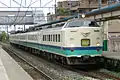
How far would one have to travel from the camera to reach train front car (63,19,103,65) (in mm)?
16375

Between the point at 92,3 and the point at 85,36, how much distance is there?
4511 cm

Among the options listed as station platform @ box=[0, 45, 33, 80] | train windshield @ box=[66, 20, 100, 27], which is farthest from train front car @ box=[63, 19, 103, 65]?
station platform @ box=[0, 45, 33, 80]

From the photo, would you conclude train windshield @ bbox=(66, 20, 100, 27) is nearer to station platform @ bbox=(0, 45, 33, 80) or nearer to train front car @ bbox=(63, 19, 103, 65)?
train front car @ bbox=(63, 19, 103, 65)

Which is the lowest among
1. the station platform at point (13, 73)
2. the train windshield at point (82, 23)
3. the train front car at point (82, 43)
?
the station platform at point (13, 73)

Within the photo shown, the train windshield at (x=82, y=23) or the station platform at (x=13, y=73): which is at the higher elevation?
the train windshield at (x=82, y=23)

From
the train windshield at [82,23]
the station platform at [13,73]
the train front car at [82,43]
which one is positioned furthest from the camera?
the train windshield at [82,23]

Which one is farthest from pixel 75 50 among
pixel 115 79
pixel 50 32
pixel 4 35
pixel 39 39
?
pixel 4 35

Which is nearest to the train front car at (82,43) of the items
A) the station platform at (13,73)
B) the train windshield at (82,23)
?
the train windshield at (82,23)

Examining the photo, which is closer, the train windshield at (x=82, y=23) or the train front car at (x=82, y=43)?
the train front car at (x=82, y=43)

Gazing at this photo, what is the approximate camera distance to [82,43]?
16500mm

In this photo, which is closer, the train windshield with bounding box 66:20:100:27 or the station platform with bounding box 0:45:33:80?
the station platform with bounding box 0:45:33:80

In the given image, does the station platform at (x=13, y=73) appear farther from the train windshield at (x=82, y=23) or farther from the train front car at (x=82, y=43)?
the train windshield at (x=82, y=23)

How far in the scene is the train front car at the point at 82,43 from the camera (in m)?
16.4

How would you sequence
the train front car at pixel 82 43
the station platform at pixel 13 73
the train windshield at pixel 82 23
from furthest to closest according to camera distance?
the train windshield at pixel 82 23, the train front car at pixel 82 43, the station platform at pixel 13 73
